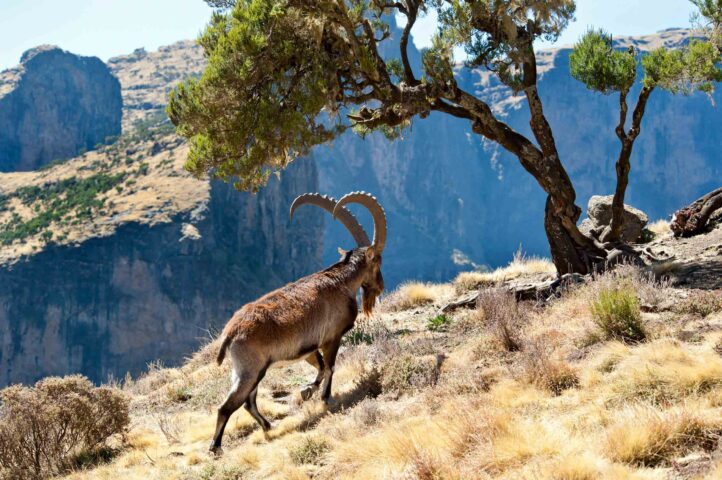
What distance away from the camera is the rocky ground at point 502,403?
15.6ft

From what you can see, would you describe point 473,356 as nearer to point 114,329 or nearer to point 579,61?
point 579,61

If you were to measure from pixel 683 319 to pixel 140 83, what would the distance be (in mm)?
177961

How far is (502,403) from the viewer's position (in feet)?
20.1

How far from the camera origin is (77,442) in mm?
8469

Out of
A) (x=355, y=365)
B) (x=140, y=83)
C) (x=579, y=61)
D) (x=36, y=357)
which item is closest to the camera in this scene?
(x=355, y=365)

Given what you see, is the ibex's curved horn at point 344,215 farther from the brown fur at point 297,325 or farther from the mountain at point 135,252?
the mountain at point 135,252

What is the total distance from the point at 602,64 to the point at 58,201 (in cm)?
9167

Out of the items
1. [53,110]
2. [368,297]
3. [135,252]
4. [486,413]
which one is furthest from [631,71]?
[53,110]

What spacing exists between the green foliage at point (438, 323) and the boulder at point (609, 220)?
642 cm

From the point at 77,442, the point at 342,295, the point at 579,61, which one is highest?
the point at 579,61

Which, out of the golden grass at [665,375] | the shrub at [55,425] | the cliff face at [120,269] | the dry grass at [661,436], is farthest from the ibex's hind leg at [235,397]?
Answer: the cliff face at [120,269]

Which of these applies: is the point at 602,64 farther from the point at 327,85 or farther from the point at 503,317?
the point at 503,317

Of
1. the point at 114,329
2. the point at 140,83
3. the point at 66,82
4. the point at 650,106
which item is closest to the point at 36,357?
the point at 114,329

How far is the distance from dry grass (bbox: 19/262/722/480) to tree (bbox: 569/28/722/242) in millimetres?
3650
